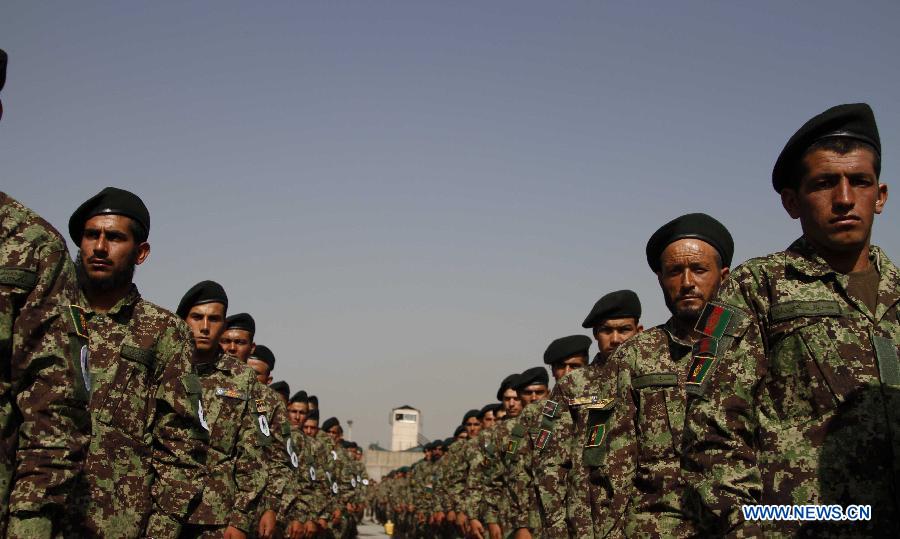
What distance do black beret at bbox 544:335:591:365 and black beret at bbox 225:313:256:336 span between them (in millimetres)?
3869

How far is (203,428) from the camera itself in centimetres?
615

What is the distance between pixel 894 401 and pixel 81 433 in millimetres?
3317

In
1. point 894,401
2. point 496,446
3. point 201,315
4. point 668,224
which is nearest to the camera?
point 894,401

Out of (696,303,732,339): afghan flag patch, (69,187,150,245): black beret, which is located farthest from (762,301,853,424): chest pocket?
(69,187,150,245): black beret

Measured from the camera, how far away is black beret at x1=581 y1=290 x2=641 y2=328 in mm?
8414

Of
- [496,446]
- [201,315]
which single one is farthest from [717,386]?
[496,446]

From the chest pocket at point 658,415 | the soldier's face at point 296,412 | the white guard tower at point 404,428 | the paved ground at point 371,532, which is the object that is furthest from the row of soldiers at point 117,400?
the white guard tower at point 404,428

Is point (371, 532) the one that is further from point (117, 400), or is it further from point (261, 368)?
point (117, 400)

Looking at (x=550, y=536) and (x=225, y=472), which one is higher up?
(x=225, y=472)

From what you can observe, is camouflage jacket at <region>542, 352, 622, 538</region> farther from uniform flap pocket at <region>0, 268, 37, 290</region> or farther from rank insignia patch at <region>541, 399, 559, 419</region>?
uniform flap pocket at <region>0, 268, 37, 290</region>

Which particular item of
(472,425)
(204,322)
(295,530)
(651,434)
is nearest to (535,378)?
(295,530)

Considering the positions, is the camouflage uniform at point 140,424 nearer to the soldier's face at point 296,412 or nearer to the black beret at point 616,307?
the black beret at point 616,307

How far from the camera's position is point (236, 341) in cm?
1119

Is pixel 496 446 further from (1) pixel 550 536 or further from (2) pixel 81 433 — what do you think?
(2) pixel 81 433
